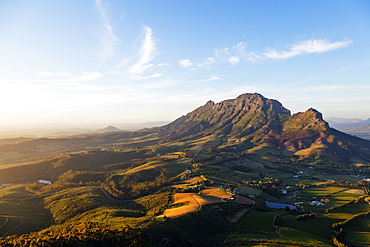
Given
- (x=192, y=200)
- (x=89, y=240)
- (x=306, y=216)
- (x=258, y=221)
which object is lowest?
(x=306, y=216)

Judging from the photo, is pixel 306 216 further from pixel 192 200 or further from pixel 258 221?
pixel 192 200

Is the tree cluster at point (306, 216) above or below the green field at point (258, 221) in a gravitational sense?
below

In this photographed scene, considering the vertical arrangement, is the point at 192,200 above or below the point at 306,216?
above

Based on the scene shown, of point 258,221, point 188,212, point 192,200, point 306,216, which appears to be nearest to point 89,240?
point 188,212

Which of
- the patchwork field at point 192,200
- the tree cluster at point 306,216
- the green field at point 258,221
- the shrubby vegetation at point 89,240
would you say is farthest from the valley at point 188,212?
the patchwork field at point 192,200

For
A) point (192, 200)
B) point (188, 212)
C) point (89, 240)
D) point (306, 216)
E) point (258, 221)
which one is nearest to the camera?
point (89, 240)

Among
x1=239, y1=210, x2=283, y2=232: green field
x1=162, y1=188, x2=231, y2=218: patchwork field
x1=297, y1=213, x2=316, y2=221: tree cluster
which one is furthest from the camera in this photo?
x1=297, y1=213, x2=316, y2=221: tree cluster

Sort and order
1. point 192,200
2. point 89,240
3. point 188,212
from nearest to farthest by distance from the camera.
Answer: point 89,240
point 188,212
point 192,200

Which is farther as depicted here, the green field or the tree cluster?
the tree cluster

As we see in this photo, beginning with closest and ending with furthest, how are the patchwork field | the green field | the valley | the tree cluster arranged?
the valley → the green field → the patchwork field → the tree cluster

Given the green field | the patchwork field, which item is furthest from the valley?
the patchwork field

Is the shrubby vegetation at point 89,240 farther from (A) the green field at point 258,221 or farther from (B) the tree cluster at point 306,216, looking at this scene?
(B) the tree cluster at point 306,216

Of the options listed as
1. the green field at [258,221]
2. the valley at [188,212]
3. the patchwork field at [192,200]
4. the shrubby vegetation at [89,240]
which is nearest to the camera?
the shrubby vegetation at [89,240]

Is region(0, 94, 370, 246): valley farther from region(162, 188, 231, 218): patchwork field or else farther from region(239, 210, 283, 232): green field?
region(162, 188, 231, 218): patchwork field
